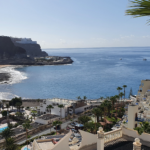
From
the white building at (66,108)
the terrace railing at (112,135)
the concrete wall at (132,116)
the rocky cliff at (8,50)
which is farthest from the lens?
the rocky cliff at (8,50)

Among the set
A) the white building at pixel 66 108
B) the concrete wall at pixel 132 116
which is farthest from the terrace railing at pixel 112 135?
the white building at pixel 66 108

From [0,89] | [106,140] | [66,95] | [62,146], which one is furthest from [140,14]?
[0,89]

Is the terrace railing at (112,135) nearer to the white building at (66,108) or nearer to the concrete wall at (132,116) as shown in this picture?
the concrete wall at (132,116)

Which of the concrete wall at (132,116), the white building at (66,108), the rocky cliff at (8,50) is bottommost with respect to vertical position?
the white building at (66,108)

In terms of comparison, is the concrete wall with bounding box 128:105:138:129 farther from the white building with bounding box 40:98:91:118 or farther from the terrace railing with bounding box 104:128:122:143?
the white building with bounding box 40:98:91:118

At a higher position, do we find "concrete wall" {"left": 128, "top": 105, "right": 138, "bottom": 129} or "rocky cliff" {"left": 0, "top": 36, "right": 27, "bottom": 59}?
"rocky cliff" {"left": 0, "top": 36, "right": 27, "bottom": 59}

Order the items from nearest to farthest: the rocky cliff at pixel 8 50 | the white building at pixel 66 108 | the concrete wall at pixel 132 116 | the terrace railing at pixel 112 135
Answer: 1. the terrace railing at pixel 112 135
2. the concrete wall at pixel 132 116
3. the white building at pixel 66 108
4. the rocky cliff at pixel 8 50

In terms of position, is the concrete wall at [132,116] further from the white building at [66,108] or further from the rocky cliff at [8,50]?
the rocky cliff at [8,50]

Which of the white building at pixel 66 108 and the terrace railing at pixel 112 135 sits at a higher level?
the terrace railing at pixel 112 135

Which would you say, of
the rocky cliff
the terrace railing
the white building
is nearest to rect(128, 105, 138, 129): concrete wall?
the terrace railing

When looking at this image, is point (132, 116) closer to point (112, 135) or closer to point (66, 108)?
point (112, 135)

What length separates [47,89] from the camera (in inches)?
3123

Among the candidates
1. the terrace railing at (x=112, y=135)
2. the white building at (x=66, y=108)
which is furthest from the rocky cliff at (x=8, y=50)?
the terrace railing at (x=112, y=135)

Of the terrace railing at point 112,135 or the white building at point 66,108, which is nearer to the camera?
the terrace railing at point 112,135
